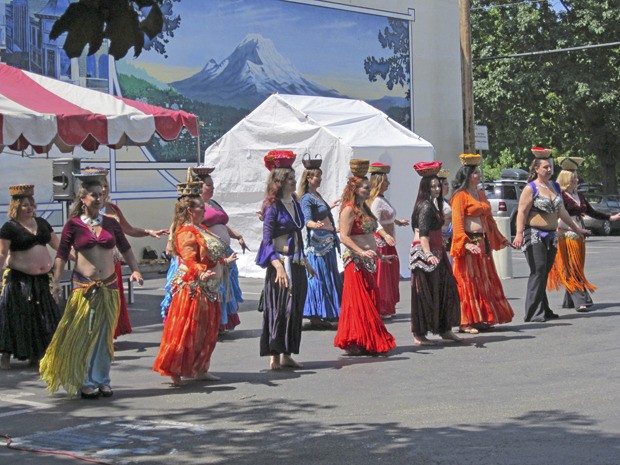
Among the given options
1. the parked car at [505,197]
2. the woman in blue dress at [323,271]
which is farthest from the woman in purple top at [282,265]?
the parked car at [505,197]

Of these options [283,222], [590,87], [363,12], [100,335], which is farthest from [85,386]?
[590,87]

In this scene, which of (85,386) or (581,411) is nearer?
(581,411)

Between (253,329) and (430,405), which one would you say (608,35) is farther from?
(430,405)

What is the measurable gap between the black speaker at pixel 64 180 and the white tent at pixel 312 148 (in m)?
4.62

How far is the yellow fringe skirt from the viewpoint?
29.5ft

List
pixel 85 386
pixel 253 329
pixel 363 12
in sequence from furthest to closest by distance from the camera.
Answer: pixel 363 12 → pixel 253 329 → pixel 85 386

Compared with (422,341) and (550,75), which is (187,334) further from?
(550,75)

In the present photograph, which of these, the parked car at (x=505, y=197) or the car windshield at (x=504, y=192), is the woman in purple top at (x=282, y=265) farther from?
the car windshield at (x=504, y=192)

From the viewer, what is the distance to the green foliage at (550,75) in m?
39.2

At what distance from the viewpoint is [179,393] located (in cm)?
923

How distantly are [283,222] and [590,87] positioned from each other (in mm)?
30891

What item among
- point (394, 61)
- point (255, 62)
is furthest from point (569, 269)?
point (394, 61)

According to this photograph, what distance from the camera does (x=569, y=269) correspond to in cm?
1378

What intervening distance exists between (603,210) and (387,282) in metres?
23.6
